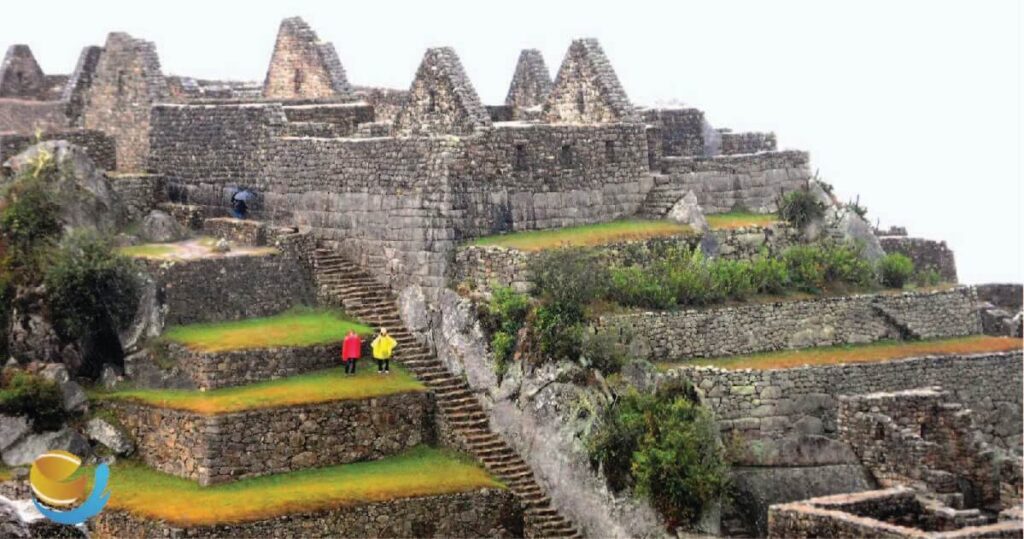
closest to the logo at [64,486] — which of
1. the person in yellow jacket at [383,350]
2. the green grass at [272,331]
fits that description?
the green grass at [272,331]

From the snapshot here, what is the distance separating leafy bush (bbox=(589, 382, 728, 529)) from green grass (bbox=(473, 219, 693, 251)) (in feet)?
15.1

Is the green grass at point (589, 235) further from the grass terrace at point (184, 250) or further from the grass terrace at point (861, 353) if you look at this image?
the grass terrace at point (184, 250)

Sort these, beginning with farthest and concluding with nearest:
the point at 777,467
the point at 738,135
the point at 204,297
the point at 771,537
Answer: the point at 738,135 < the point at 204,297 < the point at 777,467 < the point at 771,537

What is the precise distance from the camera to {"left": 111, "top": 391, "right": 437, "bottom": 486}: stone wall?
52312mm

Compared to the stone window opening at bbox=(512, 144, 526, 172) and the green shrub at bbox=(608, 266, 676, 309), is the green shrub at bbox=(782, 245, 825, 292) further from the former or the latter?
the stone window opening at bbox=(512, 144, 526, 172)

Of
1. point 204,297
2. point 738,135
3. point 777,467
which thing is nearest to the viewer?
point 777,467

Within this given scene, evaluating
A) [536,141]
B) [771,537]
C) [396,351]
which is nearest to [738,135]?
[536,141]

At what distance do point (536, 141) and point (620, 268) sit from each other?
3.64 metres

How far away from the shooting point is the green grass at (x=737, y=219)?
58.7 m

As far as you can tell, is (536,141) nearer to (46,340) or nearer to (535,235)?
(535,235)

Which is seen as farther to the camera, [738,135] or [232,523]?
[738,135]

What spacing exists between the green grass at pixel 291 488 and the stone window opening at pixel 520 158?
6.52 meters

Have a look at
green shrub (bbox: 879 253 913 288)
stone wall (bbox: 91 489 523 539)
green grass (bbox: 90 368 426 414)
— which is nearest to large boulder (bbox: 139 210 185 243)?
green grass (bbox: 90 368 426 414)

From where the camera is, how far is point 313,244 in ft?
193
